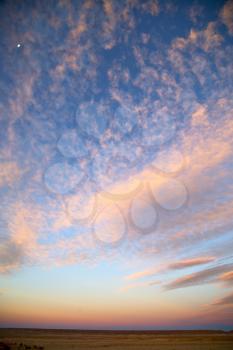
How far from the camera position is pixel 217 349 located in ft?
113

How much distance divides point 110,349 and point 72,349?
5473mm

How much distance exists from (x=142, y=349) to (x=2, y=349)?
19.4m

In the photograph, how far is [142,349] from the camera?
35.6m

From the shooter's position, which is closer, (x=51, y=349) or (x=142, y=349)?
(x=51, y=349)

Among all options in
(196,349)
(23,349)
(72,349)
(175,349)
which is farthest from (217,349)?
(23,349)

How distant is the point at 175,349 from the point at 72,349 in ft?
47.7

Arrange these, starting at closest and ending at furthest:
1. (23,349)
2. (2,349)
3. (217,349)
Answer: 1. (2,349)
2. (23,349)
3. (217,349)

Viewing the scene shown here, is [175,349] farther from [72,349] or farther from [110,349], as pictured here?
[72,349]

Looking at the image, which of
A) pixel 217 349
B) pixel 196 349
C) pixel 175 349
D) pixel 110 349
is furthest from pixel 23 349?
pixel 217 349

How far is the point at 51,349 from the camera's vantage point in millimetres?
33062

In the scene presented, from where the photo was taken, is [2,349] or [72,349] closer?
[2,349]

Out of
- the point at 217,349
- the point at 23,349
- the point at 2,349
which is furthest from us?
the point at 217,349

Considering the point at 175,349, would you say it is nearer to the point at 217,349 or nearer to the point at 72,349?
the point at 217,349

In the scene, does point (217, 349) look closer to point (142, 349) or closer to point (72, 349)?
point (142, 349)
